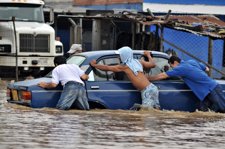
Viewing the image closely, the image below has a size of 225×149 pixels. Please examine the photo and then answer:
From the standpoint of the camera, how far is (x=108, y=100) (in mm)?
12883

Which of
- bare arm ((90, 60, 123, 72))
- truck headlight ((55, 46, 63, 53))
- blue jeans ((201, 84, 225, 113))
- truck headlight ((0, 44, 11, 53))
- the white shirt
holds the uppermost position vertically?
bare arm ((90, 60, 123, 72))

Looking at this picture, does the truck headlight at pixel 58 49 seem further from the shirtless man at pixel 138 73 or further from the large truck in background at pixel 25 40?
the shirtless man at pixel 138 73

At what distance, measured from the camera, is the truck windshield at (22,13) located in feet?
83.0

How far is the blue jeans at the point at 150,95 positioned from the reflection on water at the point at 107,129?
0.55 ft

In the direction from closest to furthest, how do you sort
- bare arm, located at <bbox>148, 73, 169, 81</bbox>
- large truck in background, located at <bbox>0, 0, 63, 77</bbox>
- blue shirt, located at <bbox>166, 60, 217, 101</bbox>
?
1. bare arm, located at <bbox>148, 73, 169, 81</bbox>
2. blue shirt, located at <bbox>166, 60, 217, 101</bbox>
3. large truck in background, located at <bbox>0, 0, 63, 77</bbox>

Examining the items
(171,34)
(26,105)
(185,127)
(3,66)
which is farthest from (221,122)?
(171,34)

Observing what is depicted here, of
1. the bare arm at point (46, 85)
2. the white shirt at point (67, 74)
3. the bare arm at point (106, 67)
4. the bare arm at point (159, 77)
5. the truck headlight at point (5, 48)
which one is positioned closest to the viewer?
the bare arm at point (46, 85)

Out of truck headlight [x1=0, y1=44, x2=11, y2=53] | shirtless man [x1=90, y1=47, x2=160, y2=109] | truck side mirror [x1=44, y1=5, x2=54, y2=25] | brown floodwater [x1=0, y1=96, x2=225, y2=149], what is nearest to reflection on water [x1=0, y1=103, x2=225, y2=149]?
brown floodwater [x1=0, y1=96, x2=225, y2=149]

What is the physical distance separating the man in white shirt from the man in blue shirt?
139cm

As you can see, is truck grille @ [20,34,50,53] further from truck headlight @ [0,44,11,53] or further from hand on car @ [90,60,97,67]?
hand on car @ [90,60,97,67]

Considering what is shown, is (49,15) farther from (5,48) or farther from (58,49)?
(5,48)

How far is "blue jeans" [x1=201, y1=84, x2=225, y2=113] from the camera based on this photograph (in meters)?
13.3

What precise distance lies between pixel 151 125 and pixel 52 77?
243 cm

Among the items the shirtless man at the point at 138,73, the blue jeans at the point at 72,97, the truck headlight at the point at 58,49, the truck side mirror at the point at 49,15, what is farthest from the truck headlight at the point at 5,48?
the blue jeans at the point at 72,97
